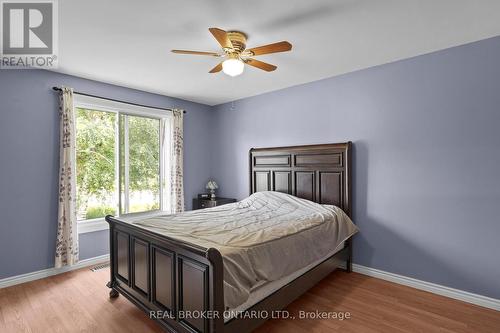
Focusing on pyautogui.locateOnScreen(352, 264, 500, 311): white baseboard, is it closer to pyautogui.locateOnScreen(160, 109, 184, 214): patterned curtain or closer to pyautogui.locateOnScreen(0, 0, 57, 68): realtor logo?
pyautogui.locateOnScreen(160, 109, 184, 214): patterned curtain

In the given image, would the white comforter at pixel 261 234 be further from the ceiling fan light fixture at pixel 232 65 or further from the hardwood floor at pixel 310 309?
the ceiling fan light fixture at pixel 232 65

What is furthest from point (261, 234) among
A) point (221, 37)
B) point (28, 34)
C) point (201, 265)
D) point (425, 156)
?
point (28, 34)

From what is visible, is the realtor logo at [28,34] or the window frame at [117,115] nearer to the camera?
the realtor logo at [28,34]

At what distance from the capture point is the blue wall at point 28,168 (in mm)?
2914

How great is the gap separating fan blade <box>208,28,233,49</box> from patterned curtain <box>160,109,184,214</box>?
8.15 feet

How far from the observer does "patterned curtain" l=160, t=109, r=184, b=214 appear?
4.42 metres

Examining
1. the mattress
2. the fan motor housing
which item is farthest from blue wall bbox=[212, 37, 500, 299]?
the fan motor housing

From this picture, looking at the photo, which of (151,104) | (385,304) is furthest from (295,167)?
(151,104)

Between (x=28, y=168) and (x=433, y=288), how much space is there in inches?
189

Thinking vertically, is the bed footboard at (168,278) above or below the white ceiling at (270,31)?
below

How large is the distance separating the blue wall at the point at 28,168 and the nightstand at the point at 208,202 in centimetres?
179

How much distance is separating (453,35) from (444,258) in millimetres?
2237

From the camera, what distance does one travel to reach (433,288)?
2779mm

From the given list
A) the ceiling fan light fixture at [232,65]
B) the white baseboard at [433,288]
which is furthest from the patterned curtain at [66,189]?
the white baseboard at [433,288]
